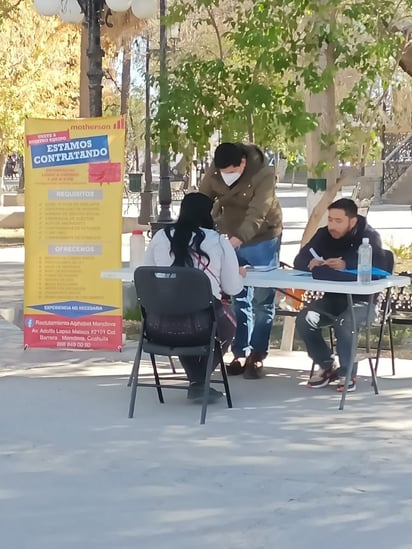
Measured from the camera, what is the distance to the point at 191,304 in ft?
21.9

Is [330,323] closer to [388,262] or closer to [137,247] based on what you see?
[388,262]

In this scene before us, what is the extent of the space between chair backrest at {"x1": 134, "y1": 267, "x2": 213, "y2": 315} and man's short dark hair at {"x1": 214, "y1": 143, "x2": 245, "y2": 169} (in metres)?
1.47

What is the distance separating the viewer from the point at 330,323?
7562 mm

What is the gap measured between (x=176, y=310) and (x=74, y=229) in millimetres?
2462

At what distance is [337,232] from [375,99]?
3.30m

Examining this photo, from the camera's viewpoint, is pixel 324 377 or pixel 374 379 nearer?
pixel 374 379

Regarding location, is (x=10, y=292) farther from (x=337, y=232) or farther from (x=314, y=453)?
(x=314, y=453)

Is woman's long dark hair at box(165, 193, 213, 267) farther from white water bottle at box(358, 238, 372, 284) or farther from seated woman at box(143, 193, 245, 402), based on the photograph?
white water bottle at box(358, 238, 372, 284)

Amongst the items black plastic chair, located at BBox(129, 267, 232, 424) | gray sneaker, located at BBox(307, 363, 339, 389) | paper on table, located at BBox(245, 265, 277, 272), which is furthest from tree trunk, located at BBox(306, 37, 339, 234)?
black plastic chair, located at BBox(129, 267, 232, 424)

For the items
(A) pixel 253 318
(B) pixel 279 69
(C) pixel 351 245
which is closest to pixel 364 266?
(C) pixel 351 245

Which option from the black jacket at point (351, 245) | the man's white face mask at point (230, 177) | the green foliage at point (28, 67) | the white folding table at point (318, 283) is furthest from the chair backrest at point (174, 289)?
the green foliage at point (28, 67)

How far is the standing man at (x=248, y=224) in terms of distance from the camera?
7.98 m

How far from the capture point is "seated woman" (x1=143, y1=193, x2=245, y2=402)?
22.6 feet

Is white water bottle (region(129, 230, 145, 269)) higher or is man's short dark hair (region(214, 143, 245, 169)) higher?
man's short dark hair (region(214, 143, 245, 169))
